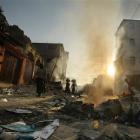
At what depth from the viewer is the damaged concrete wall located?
3619 cm

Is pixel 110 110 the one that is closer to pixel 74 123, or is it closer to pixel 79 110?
pixel 79 110

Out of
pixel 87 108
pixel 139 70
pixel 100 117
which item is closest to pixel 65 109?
pixel 87 108

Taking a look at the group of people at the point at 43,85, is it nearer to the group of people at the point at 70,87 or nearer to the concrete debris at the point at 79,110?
the group of people at the point at 70,87

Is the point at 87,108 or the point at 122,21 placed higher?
the point at 122,21

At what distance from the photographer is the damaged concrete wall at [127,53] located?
3619cm

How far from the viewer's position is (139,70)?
35438 millimetres

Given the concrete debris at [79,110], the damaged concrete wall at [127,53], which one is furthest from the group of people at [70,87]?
the concrete debris at [79,110]

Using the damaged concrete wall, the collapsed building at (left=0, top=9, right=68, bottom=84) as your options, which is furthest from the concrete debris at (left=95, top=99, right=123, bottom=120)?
the damaged concrete wall

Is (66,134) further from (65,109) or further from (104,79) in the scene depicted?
(104,79)

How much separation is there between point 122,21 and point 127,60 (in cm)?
813

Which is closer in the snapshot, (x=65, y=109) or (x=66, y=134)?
(x=66, y=134)

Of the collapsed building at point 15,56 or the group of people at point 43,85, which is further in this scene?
the collapsed building at point 15,56

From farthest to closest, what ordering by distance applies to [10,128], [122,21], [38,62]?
[122,21] → [38,62] → [10,128]

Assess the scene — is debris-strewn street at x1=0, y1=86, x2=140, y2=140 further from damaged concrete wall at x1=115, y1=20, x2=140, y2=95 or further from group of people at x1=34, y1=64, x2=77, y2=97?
damaged concrete wall at x1=115, y1=20, x2=140, y2=95
